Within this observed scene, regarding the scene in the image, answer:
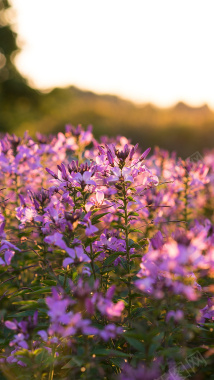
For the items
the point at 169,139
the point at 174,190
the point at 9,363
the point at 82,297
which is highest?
the point at 169,139

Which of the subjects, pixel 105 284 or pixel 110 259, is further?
pixel 105 284

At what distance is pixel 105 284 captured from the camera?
7.06 feet

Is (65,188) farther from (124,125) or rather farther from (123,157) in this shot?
(124,125)

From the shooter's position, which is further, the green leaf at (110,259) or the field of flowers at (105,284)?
the green leaf at (110,259)

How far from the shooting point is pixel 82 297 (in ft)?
4.23

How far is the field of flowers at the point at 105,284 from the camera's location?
4.58 ft

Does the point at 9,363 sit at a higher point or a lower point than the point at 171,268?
lower

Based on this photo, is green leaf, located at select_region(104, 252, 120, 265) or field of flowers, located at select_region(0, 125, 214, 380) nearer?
field of flowers, located at select_region(0, 125, 214, 380)

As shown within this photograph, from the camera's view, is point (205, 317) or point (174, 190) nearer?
point (205, 317)

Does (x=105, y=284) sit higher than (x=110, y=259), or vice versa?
(x=110, y=259)

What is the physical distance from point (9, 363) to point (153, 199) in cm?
165

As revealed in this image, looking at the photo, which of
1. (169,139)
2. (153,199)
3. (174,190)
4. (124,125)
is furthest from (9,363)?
(124,125)

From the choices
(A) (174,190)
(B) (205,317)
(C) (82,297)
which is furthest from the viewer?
(A) (174,190)

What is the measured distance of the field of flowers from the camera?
4.58ft
